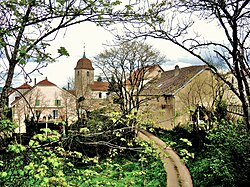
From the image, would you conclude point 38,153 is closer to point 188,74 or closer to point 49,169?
point 49,169

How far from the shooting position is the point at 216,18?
595cm

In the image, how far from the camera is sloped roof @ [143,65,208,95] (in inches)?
900

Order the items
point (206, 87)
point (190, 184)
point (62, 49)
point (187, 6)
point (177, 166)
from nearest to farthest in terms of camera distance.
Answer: point (62, 49), point (187, 6), point (190, 184), point (177, 166), point (206, 87)

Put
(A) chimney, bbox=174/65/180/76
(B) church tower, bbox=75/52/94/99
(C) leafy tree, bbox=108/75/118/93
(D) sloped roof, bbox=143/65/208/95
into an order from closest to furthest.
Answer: (C) leafy tree, bbox=108/75/118/93
(D) sloped roof, bbox=143/65/208/95
(A) chimney, bbox=174/65/180/76
(B) church tower, bbox=75/52/94/99

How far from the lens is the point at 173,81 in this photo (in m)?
25.4

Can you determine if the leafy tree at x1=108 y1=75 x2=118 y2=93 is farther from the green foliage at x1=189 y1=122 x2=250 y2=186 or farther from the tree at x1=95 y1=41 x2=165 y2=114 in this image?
the green foliage at x1=189 y1=122 x2=250 y2=186

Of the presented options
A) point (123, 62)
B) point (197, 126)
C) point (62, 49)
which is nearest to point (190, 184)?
point (197, 126)

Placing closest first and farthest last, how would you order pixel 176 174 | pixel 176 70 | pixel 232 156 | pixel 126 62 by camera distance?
pixel 232 156
pixel 176 174
pixel 126 62
pixel 176 70

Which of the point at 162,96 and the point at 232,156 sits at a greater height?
the point at 162,96

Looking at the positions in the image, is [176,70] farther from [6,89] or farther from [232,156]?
[6,89]

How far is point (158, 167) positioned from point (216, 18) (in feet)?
26.6

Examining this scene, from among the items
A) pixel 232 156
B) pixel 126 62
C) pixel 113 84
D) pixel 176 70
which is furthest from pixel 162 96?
pixel 232 156

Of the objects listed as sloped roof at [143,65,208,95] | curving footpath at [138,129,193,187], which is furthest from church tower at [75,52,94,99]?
curving footpath at [138,129,193,187]

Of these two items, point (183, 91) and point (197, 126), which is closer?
point (197, 126)
